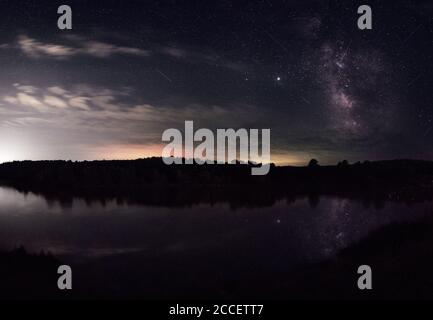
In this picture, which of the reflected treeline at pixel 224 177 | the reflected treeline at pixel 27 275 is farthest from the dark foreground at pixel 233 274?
the reflected treeline at pixel 224 177

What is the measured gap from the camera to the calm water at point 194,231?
98.4 ft

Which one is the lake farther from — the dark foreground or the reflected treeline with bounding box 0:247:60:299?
the reflected treeline with bounding box 0:247:60:299

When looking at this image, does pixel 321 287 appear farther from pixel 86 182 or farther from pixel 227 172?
pixel 227 172

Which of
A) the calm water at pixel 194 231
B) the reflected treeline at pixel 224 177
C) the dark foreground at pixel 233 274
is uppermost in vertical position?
the reflected treeline at pixel 224 177

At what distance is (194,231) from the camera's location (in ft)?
134

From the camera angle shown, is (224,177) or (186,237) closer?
(186,237)

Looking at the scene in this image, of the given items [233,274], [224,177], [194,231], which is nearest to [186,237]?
[194,231]

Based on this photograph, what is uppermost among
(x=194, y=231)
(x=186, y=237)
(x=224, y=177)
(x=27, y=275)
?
(x=224, y=177)

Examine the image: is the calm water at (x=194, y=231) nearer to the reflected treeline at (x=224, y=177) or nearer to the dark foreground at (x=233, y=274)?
the dark foreground at (x=233, y=274)

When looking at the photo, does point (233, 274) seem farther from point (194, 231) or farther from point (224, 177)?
point (224, 177)

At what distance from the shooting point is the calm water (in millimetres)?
30000

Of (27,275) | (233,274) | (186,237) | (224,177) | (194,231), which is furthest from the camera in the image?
(224,177)

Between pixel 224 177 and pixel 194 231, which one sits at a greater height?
pixel 224 177

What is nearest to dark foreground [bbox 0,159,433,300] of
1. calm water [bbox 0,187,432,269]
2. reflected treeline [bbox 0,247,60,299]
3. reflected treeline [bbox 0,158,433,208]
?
reflected treeline [bbox 0,247,60,299]
